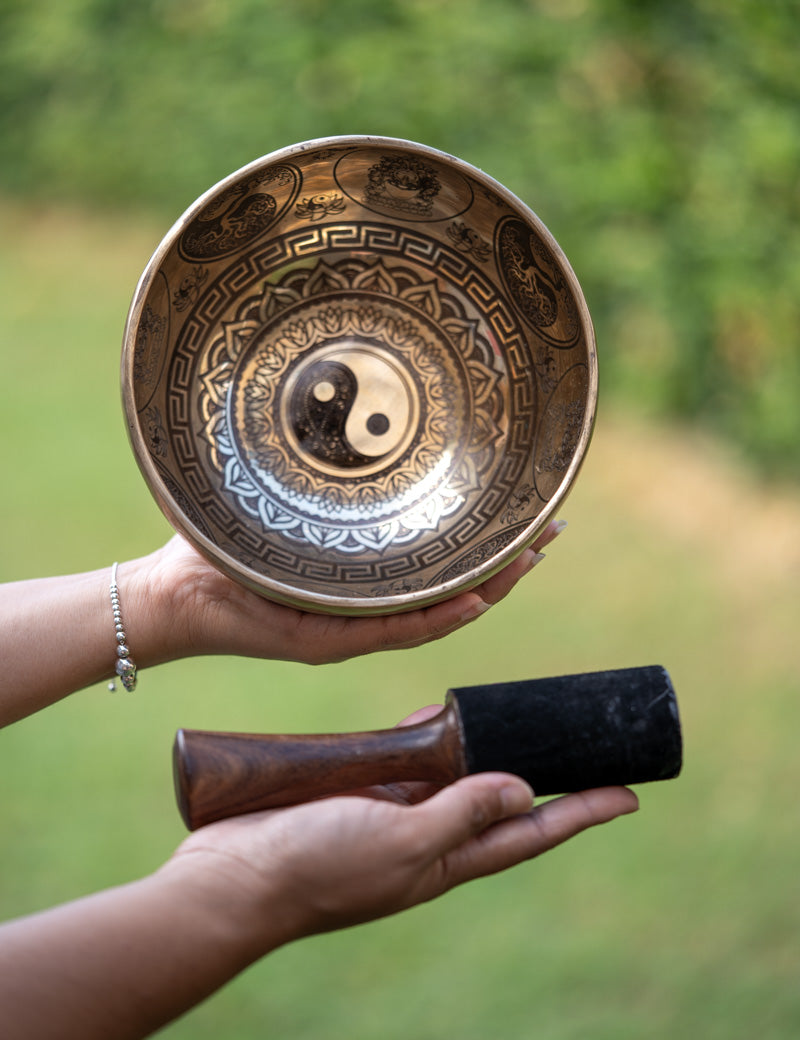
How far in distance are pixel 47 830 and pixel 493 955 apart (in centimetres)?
104

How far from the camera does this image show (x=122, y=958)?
97cm

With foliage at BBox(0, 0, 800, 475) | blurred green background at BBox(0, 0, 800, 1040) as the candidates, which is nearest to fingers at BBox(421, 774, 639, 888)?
blurred green background at BBox(0, 0, 800, 1040)

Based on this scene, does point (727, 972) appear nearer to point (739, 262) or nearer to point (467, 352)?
point (467, 352)

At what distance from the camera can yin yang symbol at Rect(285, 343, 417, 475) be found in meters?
1.52

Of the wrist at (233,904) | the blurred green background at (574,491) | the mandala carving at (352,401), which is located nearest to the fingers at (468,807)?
the wrist at (233,904)

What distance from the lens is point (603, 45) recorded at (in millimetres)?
3201

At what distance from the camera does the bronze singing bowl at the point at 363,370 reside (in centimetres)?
138

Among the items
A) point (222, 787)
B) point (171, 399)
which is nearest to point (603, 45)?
point (171, 399)

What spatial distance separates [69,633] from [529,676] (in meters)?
1.56

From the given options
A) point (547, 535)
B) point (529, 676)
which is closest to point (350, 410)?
point (547, 535)

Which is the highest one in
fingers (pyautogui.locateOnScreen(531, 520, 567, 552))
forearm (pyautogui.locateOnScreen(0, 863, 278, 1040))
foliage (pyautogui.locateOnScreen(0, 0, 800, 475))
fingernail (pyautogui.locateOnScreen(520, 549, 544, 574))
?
foliage (pyautogui.locateOnScreen(0, 0, 800, 475))

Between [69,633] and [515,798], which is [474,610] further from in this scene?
[69,633]

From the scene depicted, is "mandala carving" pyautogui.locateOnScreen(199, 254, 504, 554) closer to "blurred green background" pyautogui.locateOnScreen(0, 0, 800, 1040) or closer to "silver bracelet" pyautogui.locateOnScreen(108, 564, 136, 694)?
"silver bracelet" pyautogui.locateOnScreen(108, 564, 136, 694)

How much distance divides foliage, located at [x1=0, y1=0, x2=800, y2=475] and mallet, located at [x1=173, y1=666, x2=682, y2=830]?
2.11m
